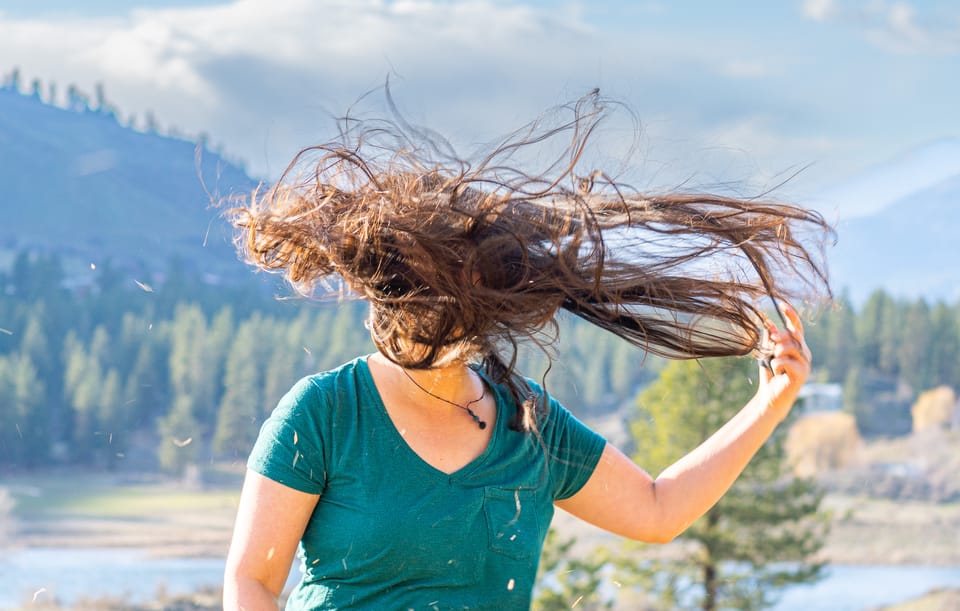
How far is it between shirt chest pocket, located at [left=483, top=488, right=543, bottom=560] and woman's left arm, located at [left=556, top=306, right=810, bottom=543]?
19cm

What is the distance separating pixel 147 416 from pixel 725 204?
6320 centimetres

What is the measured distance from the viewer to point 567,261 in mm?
2141

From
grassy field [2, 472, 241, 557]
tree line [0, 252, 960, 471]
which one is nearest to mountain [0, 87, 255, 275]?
tree line [0, 252, 960, 471]

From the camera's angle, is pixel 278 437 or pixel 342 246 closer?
pixel 278 437

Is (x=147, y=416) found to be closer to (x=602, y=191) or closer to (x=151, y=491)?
(x=151, y=491)

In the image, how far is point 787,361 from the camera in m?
2.28

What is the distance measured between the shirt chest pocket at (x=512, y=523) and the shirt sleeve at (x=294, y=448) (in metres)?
0.31

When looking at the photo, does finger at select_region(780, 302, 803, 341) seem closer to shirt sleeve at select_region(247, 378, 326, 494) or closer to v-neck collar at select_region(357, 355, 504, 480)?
v-neck collar at select_region(357, 355, 504, 480)

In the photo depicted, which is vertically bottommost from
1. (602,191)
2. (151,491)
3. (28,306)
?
(151,491)

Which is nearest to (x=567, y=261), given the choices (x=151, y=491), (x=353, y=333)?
(x=353, y=333)

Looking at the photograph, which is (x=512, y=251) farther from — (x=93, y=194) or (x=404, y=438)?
(x=93, y=194)

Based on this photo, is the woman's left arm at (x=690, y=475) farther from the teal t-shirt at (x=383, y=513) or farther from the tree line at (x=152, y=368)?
the tree line at (x=152, y=368)

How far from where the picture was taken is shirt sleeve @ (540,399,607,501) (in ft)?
7.02

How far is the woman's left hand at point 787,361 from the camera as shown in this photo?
2.27 metres
